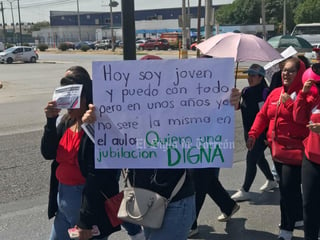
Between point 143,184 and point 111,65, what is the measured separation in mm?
706

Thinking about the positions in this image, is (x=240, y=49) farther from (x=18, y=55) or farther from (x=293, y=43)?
(x=18, y=55)

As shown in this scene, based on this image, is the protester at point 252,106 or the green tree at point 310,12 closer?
the protester at point 252,106

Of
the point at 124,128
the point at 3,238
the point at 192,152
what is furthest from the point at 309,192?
the point at 3,238

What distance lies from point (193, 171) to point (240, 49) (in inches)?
60.1

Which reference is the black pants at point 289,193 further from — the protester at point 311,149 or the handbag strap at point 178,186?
the handbag strap at point 178,186

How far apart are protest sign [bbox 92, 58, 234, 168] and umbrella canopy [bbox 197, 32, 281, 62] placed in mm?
2234

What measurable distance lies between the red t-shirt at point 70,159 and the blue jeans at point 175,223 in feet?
1.98

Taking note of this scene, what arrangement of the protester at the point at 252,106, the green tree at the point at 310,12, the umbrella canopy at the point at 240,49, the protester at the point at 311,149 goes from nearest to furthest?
the protester at the point at 311,149 < the umbrella canopy at the point at 240,49 < the protester at the point at 252,106 < the green tree at the point at 310,12

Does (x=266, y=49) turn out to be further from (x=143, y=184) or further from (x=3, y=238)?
(x=3, y=238)

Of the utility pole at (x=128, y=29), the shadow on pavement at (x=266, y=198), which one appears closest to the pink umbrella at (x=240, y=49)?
the utility pole at (x=128, y=29)

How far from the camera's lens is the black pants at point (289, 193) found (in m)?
4.12

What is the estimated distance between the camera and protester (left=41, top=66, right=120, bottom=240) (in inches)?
108

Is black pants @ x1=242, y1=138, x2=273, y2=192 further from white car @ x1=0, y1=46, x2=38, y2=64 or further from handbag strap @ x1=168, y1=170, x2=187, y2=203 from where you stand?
white car @ x1=0, y1=46, x2=38, y2=64

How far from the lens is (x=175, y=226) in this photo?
8.67 ft
